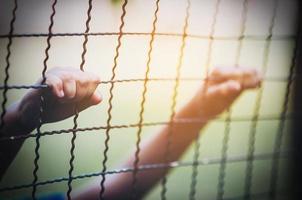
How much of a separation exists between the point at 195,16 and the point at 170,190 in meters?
1.22

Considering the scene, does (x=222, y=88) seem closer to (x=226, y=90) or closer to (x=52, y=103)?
(x=226, y=90)

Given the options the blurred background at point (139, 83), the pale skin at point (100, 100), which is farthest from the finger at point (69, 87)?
the blurred background at point (139, 83)

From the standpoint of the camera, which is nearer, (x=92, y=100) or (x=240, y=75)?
(x=92, y=100)

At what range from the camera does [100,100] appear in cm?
98

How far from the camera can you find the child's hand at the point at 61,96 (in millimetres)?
932

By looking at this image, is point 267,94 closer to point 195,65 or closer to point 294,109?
point 195,65

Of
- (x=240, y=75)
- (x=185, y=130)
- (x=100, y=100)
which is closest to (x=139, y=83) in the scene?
(x=185, y=130)

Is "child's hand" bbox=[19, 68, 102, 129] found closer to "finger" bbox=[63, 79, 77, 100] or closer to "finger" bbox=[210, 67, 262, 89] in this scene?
"finger" bbox=[63, 79, 77, 100]

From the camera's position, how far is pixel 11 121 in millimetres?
975

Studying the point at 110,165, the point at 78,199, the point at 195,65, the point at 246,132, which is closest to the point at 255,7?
the point at 195,65

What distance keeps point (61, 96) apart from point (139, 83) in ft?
6.03

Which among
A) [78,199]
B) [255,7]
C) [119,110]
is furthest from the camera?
[255,7]

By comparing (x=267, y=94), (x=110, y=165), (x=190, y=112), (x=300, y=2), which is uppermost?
(x=300, y=2)

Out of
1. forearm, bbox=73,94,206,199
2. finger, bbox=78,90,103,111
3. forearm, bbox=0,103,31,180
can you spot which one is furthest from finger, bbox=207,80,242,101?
forearm, bbox=0,103,31,180
